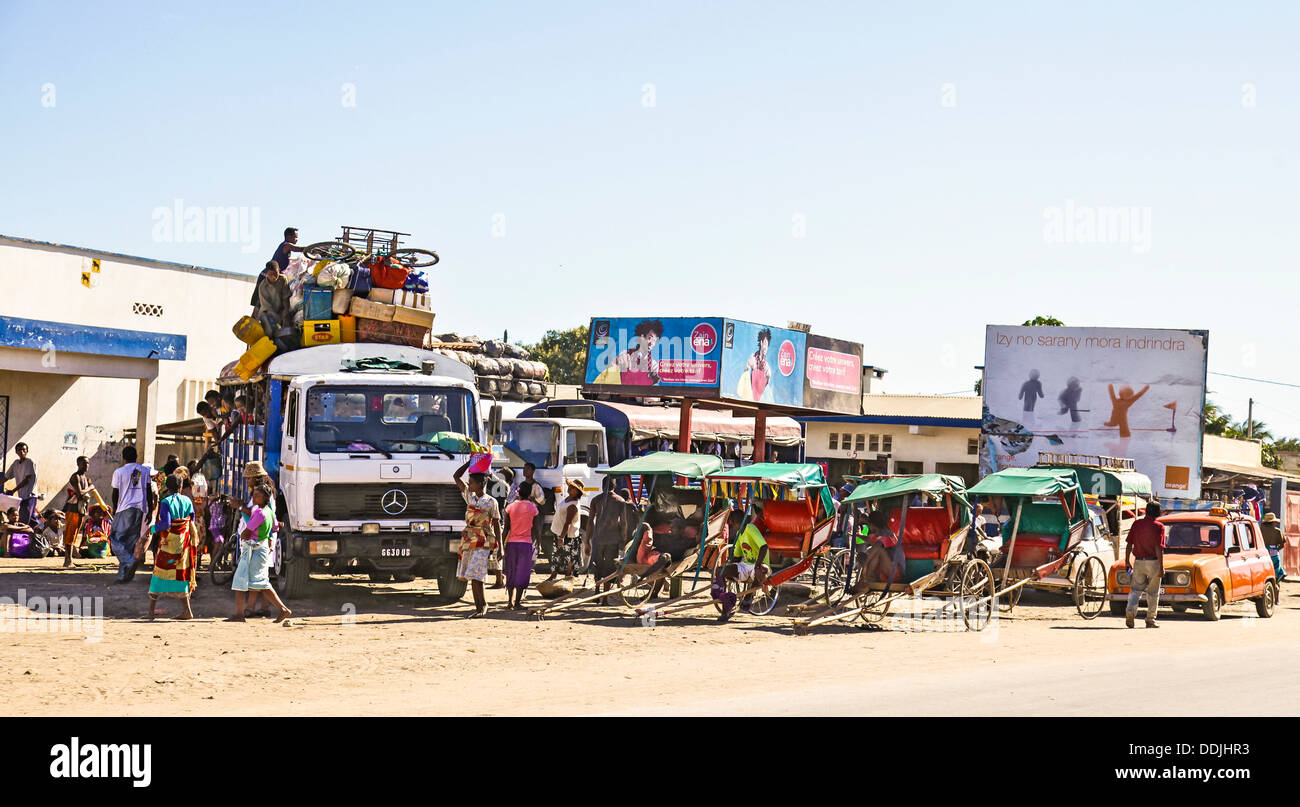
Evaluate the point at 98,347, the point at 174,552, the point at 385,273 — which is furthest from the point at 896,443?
the point at 174,552

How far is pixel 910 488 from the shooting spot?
1669 centimetres

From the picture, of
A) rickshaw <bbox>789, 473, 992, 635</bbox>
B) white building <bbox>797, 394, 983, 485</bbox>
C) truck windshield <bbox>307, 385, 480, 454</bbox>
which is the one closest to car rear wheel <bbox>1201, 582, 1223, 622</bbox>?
rickshaw <bbox>789, 473, 992, 635</bbox>

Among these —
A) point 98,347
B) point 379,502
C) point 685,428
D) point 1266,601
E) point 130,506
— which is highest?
point 98,347

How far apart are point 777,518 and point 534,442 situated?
21.1 feet

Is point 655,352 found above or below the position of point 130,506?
above

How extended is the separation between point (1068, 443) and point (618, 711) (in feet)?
95.8

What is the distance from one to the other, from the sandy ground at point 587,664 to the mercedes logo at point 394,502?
1.28 m

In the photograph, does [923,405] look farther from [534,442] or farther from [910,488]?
[910,488]

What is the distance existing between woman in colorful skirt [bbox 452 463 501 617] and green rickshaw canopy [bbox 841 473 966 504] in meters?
4.46

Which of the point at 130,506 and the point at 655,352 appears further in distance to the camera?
the point at 655,352

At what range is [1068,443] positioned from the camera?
36188 mm
